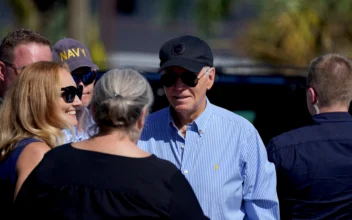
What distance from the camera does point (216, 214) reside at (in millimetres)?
3867

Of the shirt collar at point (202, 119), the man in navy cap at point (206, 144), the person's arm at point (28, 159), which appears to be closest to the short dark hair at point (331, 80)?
the man in navy cap at point (206, 144)

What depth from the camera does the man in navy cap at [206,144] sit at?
3.89m

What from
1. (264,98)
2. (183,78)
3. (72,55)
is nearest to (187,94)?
(183,78)

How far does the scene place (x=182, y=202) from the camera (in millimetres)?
3062

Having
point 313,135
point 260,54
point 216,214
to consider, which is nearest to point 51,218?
point 216,214

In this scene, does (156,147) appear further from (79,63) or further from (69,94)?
(79,63)

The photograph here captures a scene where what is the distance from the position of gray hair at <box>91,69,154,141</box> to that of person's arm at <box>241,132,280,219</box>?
0.93 metres

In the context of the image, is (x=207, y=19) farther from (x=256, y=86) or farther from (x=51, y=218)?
(x=51, y=218)

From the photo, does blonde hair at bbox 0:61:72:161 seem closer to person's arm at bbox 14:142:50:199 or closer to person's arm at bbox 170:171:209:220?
person's arm at bbox 14:142:50:199

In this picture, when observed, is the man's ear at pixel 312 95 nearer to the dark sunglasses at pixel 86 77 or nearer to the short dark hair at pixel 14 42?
the dark sunglasses at pixel 86 77

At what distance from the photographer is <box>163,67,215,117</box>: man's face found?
4023 millimetres

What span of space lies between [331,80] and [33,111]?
5.50 feet

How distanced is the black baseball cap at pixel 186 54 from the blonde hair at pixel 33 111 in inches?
28.8

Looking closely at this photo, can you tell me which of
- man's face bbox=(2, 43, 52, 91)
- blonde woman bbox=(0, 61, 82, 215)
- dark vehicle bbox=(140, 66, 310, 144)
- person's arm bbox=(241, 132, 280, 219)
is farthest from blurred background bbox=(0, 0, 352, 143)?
blonde woman bbox=(0, 61, 82, 215)
